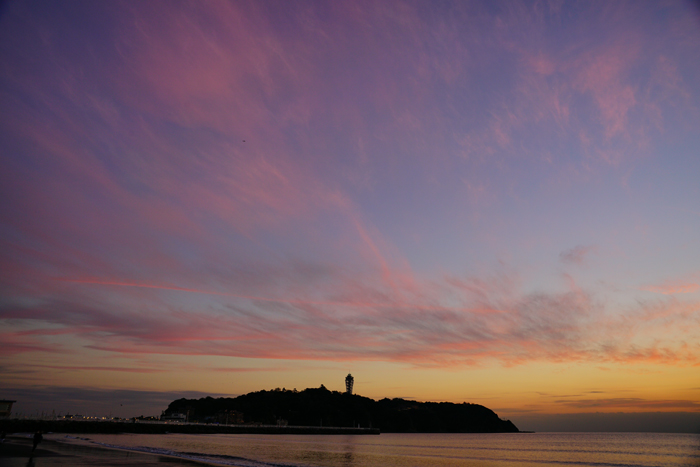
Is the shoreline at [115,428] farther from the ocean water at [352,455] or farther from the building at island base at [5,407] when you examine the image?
the ocean water at [352,455]

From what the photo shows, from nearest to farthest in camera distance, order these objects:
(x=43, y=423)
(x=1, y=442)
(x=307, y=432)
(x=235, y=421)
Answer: (x=1, y=442) → (x=43, y=423) → (x=307, y=432) → (x=235, y=421)

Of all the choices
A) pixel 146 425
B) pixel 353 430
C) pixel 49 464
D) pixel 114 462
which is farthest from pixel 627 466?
pixel 353 430

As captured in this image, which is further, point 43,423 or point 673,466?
point 43,423

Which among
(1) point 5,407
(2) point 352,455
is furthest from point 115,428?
(2) point 352,455

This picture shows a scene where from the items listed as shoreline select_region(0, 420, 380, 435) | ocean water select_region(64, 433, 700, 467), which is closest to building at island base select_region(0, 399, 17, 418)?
shoreline select_region(0, 420, 380, 435)

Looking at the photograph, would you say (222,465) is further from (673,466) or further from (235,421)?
(235,421)

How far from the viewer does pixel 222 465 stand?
4372cm

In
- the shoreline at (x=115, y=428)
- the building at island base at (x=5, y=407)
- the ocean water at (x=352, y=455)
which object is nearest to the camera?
the ocean water at (x=352, y=455)

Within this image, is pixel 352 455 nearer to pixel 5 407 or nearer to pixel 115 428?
pixel 115 428

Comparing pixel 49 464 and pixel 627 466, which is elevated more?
pixel 49 464

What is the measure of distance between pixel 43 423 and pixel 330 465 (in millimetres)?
70408

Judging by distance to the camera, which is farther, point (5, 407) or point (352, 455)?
point (5, 407)

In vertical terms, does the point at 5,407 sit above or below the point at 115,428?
above

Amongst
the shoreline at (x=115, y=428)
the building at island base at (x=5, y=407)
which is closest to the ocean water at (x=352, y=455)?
the shoreline at (x=115, y=428)
